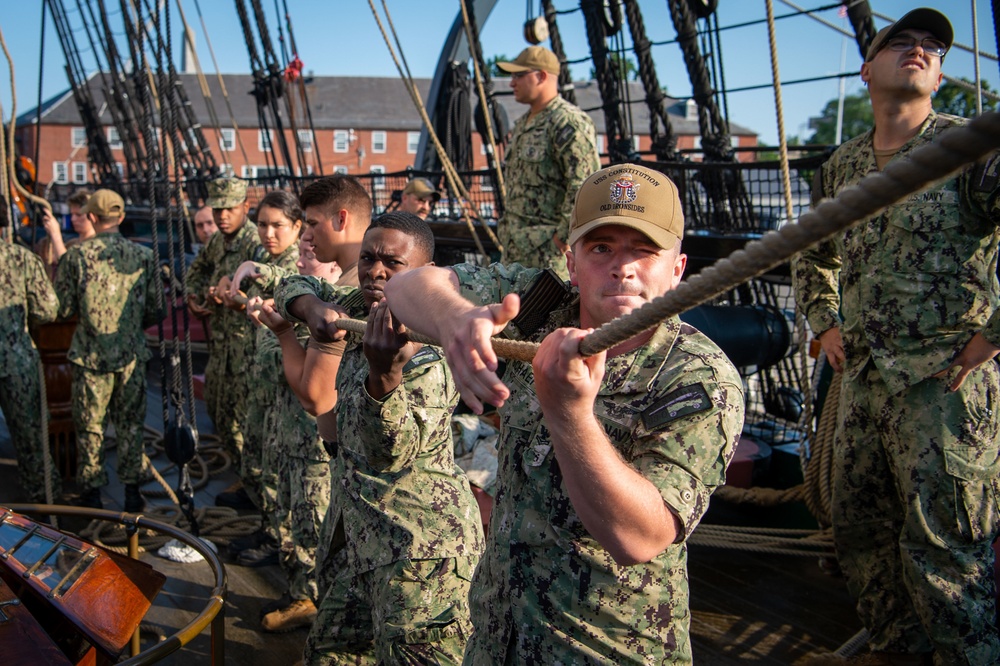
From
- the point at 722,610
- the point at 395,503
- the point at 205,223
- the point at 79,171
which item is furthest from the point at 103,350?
the point at 79,171

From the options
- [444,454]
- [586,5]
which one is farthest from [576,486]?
[586,5]

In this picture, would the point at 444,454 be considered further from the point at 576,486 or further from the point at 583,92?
the point at 583,92

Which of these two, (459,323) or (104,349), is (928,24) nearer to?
(459,323)

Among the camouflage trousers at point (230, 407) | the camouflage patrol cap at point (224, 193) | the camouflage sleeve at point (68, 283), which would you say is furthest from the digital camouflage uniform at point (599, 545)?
the camouflage sleeve at point (68, 283)

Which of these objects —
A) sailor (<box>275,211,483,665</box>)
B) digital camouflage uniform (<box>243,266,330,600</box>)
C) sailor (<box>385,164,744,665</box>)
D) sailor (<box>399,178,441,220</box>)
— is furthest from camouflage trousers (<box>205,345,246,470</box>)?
sailor (<box>385,164,744,665</box>)

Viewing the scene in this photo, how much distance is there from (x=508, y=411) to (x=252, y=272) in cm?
203

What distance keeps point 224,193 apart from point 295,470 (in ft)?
8.52

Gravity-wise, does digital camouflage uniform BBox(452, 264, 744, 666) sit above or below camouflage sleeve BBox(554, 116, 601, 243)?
below

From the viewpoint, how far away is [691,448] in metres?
1.52

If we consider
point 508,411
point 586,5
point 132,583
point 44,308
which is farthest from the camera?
point 586,5

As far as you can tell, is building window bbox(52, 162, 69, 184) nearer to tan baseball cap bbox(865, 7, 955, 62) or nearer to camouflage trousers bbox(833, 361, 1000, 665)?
tan baseball cap bbox(865, 7, 955, 62)

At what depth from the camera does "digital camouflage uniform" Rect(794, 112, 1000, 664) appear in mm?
2738

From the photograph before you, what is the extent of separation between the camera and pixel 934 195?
280cm

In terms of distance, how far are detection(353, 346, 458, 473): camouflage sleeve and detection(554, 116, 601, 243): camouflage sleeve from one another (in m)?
2.55
